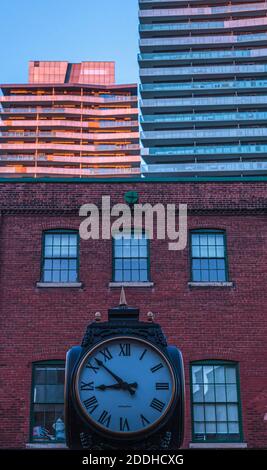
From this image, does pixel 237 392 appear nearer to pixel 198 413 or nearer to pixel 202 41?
pixel 198 413

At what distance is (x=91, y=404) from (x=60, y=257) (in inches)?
561

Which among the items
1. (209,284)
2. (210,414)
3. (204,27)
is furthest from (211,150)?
(210,414)

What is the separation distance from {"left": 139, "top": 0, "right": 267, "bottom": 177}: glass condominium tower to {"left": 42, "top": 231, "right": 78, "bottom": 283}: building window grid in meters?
78.1

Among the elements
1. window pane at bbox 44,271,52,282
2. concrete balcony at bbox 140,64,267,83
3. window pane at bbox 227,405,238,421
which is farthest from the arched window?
concrete balcony at bbox 140,64,267,83

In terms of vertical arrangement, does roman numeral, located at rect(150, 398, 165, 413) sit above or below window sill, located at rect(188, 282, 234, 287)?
below

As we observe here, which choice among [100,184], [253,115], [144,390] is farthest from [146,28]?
[144,390]

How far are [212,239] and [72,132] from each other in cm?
10225

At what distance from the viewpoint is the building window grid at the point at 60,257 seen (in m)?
18.4

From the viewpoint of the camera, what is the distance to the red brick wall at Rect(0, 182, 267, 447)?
17172mm

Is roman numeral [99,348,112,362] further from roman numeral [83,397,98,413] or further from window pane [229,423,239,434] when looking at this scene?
window pane [229,423,239,434]

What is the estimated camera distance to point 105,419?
4.42 metres

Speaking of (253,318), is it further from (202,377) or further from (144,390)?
(144,390)

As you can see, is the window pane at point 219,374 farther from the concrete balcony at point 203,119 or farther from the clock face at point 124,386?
the concrete balcony at point 203,119

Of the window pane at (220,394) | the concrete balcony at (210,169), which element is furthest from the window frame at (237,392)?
the concrete balcony at (210,169)
